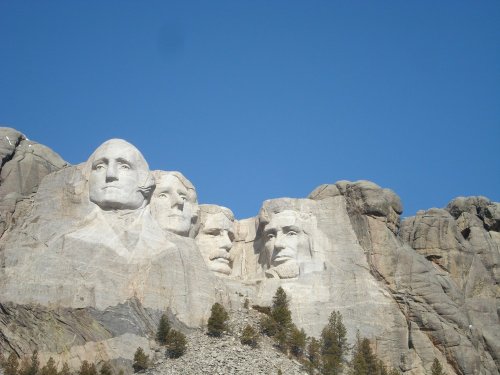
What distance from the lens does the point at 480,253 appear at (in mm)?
50906

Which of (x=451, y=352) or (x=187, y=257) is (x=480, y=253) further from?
(x=187, y=257)

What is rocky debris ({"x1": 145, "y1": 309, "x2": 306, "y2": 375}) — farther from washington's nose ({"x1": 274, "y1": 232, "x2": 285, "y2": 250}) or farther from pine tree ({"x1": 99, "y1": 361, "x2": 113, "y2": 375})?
washington's nose ({"x1": 274, "y1": 232, "x2": 285, "y2": 250})

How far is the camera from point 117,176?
4562 centimetres

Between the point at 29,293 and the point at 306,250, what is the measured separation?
11.2 meters

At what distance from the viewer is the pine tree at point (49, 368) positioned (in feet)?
131

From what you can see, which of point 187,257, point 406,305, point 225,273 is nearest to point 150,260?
point 187,257

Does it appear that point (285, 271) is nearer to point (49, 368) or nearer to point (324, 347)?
point (324, 347)

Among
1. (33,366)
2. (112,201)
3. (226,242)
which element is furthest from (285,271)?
(33,366)

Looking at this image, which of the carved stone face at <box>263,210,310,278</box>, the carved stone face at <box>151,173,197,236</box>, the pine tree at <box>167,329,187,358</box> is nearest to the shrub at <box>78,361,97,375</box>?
the pine tree at <box>167,329,187,358</box>

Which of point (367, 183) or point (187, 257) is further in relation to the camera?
point (367, 183)

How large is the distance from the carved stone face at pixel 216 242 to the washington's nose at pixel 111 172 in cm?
514

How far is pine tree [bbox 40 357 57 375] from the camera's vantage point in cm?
3984

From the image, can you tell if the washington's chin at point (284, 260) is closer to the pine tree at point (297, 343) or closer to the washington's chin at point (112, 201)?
the pine tree at point (297, 343)

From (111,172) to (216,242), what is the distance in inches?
232
